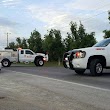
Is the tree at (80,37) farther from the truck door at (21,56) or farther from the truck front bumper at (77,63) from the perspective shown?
the truck front bumper at (77,63)

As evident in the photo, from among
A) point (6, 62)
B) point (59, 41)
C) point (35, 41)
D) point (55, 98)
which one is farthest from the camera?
point (35, 41)

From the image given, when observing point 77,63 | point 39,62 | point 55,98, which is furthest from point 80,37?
point 55,98

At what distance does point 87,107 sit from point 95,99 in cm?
118

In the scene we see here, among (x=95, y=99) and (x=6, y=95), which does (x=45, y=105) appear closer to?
(x=95, y=99)

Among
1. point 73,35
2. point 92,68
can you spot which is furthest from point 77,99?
point 73,35

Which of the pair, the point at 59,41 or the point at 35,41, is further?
the point at 35,41

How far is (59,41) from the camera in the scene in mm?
58062

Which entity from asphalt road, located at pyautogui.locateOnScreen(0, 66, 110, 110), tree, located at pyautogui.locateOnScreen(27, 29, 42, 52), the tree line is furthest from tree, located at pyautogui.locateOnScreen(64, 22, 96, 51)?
asphalt road, located at pyautogui.locateOnScreen(0, 66, 110, 110)

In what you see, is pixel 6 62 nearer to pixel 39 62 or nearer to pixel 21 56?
pixel 21 56

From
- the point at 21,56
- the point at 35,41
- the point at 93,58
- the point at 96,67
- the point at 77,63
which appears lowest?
the point at 96,67

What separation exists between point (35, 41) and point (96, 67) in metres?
54.0

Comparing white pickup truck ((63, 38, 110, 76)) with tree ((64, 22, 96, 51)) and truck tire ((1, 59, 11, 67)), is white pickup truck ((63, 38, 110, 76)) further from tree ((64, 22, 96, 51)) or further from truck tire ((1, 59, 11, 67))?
tree ((64, 22, 96, 51))

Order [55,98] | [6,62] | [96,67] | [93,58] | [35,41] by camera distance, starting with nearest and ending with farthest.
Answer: [55,98], [96,67], [93,58], [6,62], [35,41]

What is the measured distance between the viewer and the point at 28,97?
953cm
